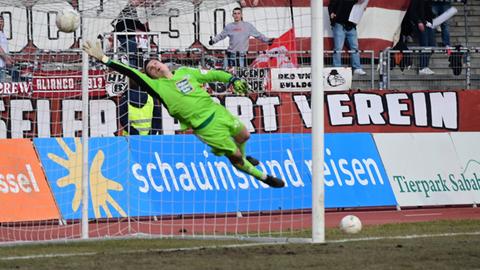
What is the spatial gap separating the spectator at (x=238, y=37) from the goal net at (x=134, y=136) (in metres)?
0.08

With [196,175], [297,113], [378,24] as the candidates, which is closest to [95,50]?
[196,175]

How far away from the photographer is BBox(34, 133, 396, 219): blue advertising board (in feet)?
60.5

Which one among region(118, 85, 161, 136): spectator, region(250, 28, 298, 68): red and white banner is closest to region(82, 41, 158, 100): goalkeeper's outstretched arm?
region(118, 85, 161, 136): spectator

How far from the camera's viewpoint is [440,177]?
69.7 feet

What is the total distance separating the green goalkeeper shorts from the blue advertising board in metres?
3.19

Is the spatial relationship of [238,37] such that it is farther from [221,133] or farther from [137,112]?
[221,133]

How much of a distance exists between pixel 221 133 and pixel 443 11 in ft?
42.9

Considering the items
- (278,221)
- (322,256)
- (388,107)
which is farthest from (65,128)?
(322,256)

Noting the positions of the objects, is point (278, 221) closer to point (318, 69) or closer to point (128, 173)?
point (128, 173)

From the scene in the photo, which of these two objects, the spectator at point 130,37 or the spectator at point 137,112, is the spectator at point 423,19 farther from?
the spectator at point 137,112

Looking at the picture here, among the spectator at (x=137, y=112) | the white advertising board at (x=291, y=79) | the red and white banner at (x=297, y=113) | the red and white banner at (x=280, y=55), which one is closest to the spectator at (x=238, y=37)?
the red and white banner at (x=280, y=55)

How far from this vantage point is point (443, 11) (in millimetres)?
27391

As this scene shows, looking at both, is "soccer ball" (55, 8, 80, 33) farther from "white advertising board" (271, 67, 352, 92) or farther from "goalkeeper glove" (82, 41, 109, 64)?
"white advertising board" (271, 67, 352, 92)

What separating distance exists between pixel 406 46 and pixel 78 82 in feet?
28.9
